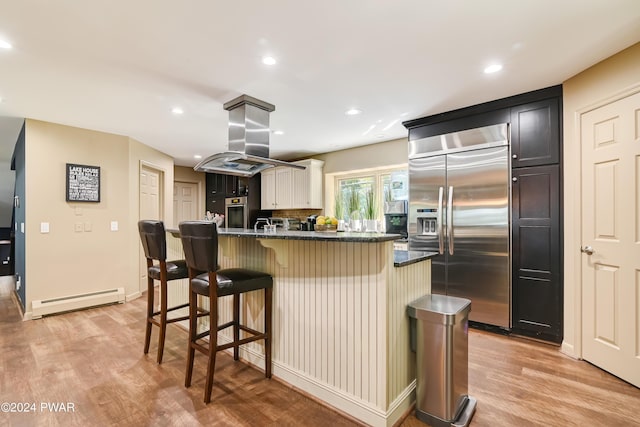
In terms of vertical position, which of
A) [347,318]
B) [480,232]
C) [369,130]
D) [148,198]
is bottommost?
[347,318]

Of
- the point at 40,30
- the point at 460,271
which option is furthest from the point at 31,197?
the point at 460,271

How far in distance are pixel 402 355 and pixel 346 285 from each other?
544 millimetres

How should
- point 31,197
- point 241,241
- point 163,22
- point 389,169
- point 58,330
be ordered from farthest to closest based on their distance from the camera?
point 389,169 → point 31,197 → point 58,330 → point 241,241 → point 163,22

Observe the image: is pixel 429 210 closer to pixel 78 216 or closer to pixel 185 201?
pixel 78 216

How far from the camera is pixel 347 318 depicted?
1896 millimetres

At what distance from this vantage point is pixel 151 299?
8.87 feet

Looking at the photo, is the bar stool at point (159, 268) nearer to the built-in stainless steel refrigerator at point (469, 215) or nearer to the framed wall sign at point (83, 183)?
the framed wall sign at point (83, 183)

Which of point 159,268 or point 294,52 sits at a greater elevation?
point 294,52

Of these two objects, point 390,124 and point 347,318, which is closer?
point 347,318

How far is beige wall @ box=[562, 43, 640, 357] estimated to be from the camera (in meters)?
2.41

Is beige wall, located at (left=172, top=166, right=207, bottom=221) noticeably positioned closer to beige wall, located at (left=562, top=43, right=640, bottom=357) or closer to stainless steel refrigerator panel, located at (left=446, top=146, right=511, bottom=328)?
stainless steel refrigerator panel, located at (left=446, top=146, right=511, bottom=328)

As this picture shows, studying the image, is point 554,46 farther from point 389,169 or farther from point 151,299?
point 151,299

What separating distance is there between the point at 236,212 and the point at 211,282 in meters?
4.59

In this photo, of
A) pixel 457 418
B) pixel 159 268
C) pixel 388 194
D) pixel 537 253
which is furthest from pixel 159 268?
pixel 537 253
